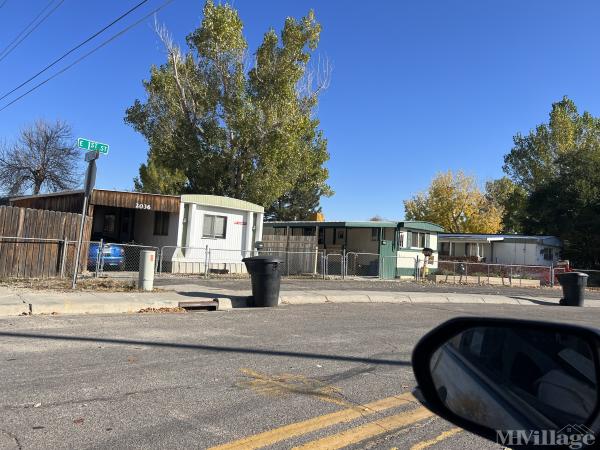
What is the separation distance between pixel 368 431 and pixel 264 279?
8934 millimetres

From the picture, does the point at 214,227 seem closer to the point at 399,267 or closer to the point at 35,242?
the point at 35,242

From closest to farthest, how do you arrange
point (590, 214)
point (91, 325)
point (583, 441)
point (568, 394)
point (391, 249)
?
point (583, 441), point (568, 394), point (91, 325), point (391, 249), point (590, 214)

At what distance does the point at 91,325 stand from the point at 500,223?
5436 cm

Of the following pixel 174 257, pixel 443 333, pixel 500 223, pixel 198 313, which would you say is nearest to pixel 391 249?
pixel 174 257

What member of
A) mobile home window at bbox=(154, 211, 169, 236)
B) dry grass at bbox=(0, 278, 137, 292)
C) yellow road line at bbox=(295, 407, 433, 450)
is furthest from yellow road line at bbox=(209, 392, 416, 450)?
mobile home window at bbox=(154, 211, 169, 236)

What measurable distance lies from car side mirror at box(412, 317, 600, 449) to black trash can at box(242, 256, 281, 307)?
34.6 feet

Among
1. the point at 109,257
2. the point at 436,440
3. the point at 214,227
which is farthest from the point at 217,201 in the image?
the point at 436,440

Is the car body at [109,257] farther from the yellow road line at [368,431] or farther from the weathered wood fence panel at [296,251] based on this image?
the yellow road line at [368,431]

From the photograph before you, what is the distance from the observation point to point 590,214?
3816 cm

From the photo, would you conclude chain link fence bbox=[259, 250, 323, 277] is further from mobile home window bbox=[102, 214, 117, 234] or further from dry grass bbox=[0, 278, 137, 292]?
dry grass bbox=[0, 278, 137, 292]

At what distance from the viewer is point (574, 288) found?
60.8ft

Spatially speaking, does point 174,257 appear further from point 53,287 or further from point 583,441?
point 583,441

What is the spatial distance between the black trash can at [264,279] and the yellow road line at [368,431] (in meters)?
8.32

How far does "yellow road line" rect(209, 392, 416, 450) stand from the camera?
4102mm
